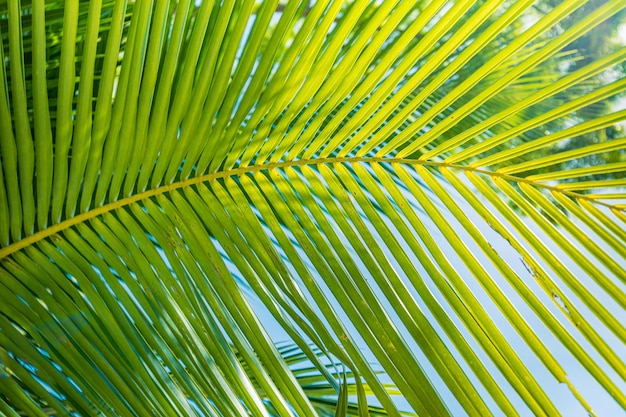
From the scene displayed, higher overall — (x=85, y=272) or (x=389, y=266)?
(x=85, y=272)

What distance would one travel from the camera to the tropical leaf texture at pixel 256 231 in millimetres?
561

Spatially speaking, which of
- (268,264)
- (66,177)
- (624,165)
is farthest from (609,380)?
(66,177)

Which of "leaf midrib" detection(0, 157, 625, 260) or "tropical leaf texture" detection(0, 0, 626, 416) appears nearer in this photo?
"tropical leaf texture" detection(0, 0, 626, 416)

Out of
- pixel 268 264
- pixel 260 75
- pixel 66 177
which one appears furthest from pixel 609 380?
pixel 66 177

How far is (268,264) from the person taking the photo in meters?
0.63

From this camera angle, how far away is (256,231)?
0.66 m

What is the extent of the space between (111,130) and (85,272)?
14 centimetres

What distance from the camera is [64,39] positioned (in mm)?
580

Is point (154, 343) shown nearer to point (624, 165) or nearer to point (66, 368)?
point (66, 368)

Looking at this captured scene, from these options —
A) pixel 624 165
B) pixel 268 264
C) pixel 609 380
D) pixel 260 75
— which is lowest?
pixel 609 380

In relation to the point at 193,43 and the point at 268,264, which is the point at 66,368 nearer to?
the point at 268,264

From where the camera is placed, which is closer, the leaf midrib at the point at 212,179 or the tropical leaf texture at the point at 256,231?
the tropical leaf texture at the point at 256,231

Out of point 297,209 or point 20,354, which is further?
point 297,209

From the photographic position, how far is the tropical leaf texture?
56cm
